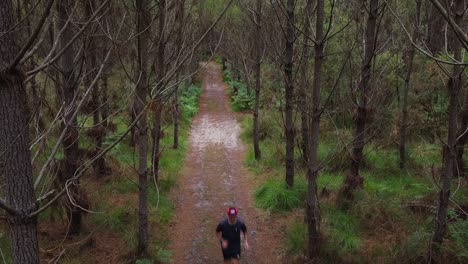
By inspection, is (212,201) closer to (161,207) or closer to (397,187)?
(161,207)

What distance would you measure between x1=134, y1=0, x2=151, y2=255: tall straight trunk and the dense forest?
28 mm

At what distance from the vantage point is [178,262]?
8.24m

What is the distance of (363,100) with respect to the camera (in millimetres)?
8578

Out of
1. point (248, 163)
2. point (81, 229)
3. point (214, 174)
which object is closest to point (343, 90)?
point (248, 163)

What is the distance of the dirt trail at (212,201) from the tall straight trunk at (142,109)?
115 centimetres

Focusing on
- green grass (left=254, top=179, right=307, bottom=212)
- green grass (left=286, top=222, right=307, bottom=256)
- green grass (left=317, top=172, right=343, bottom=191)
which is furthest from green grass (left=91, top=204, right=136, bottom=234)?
green grass (left=317, top=172, right=343, bottom=191)

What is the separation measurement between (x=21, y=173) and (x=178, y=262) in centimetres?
607

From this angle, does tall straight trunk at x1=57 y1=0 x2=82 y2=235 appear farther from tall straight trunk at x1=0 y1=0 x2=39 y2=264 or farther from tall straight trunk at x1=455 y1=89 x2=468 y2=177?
tall straight trunk at x1=455 y1=89 x2=468 y2=177

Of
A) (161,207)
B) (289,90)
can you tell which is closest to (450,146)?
(289,90)

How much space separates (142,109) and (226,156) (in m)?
9.84

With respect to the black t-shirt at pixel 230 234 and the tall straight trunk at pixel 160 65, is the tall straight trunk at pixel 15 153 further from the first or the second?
the black t-shirt at pixel 230 234

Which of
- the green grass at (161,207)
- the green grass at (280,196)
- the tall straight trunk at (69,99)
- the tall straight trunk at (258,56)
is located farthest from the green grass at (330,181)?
the tall straight trunk at (69,99)

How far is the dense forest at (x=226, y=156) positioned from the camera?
3731 mm

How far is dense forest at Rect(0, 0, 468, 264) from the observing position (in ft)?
12.2
